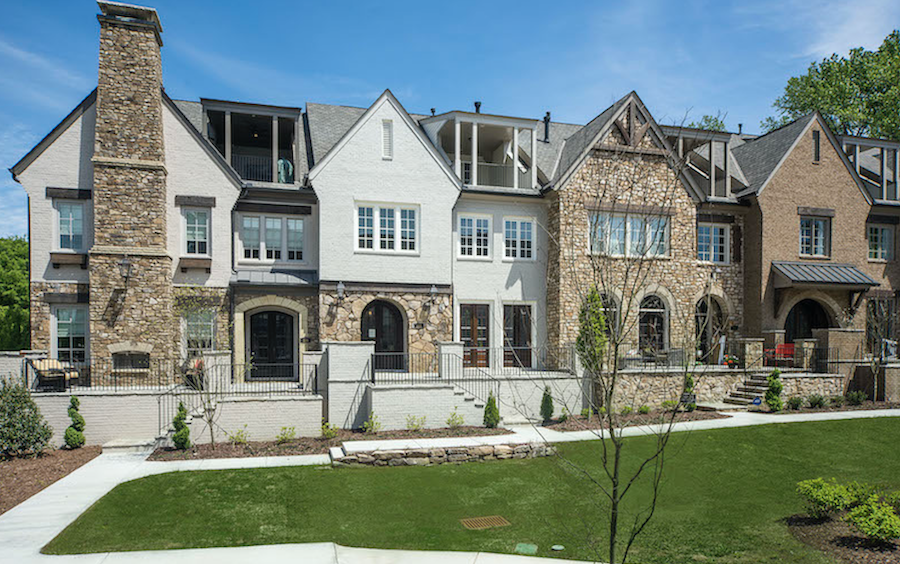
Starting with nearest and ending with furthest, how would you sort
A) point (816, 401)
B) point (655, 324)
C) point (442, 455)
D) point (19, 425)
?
point (442, 455) < point (19, 425) < point (816, 401) < point (655, 324)

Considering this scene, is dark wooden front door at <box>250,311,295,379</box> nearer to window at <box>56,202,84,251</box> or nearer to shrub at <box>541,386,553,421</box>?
window at <box>56,202,84,251</box>

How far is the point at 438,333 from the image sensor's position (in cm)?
2100

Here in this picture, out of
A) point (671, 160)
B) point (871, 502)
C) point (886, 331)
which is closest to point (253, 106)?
point (671, 160)

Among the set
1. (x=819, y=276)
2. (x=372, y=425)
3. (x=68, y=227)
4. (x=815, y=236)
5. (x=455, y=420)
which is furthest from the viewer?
(x=815, y=236)

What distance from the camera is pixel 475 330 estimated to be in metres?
22.4

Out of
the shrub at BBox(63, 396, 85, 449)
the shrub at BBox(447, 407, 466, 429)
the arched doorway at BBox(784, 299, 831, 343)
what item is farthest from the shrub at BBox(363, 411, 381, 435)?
the arched doorway at BBox(784, 299, 831, 343)

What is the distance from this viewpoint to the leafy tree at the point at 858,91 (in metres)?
36.4

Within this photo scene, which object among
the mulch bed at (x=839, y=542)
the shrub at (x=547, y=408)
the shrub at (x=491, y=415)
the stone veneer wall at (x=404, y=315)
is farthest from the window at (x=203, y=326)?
the mulch bed at (x=839, y=542)

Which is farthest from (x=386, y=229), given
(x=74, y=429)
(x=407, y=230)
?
(x=74, y=429)

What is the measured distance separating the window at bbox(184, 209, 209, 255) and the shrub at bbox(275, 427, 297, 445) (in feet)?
24.7

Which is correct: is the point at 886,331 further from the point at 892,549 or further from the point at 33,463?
the point at 33,463

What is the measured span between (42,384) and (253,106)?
1129cm

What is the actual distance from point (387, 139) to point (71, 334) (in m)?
12.3

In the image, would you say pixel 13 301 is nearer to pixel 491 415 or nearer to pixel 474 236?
pixel 474 236
